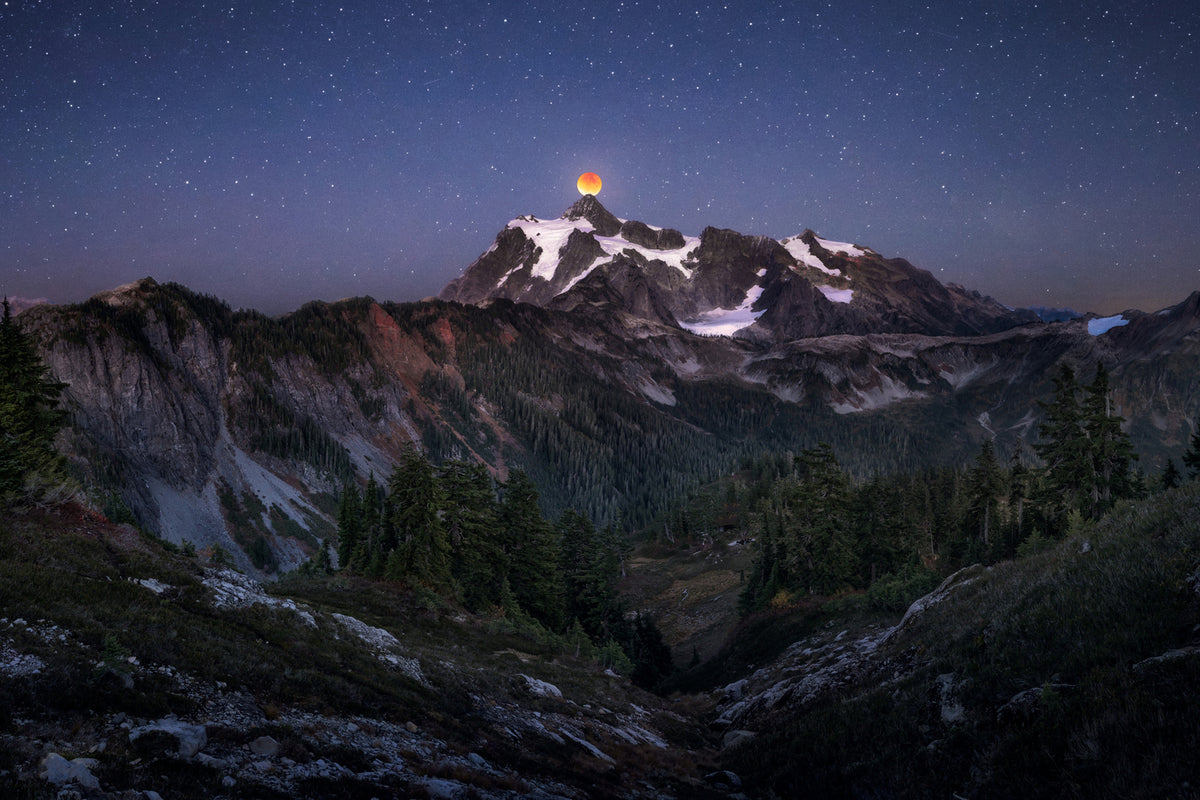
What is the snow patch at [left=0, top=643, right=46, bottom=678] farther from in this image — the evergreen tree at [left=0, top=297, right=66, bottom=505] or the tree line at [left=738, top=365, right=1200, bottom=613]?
the tree line at [left=738, top=365, right=1200, bottom=613]

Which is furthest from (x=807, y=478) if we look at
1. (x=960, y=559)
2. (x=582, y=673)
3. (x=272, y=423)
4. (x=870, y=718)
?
(x=272, y=423)

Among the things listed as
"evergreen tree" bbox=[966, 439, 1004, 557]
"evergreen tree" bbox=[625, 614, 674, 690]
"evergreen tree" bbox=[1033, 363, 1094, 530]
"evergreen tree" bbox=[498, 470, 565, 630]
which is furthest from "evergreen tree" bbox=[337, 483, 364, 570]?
"evergreen tree" bbox=[966, 439, 1004, 557]

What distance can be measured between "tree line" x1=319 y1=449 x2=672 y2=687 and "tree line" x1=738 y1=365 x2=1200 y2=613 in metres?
14.8

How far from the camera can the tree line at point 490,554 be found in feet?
119

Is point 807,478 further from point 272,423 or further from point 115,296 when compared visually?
point 115,296

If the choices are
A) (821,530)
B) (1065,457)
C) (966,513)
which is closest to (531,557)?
(821,530)

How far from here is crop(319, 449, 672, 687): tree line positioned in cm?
3616

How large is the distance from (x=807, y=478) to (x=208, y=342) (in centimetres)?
15430

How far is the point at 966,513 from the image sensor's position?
59.1m

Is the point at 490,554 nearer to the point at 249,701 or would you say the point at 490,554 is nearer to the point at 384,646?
the point at 384,646

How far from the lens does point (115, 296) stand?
12688cm

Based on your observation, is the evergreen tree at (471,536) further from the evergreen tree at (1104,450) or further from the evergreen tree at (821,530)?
the evergreen tree at (1104,450)

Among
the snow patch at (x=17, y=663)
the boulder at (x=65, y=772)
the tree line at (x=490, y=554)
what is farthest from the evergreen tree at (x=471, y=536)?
the boulder at (x=65, y=772)

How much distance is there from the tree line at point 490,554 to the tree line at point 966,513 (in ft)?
48.6
